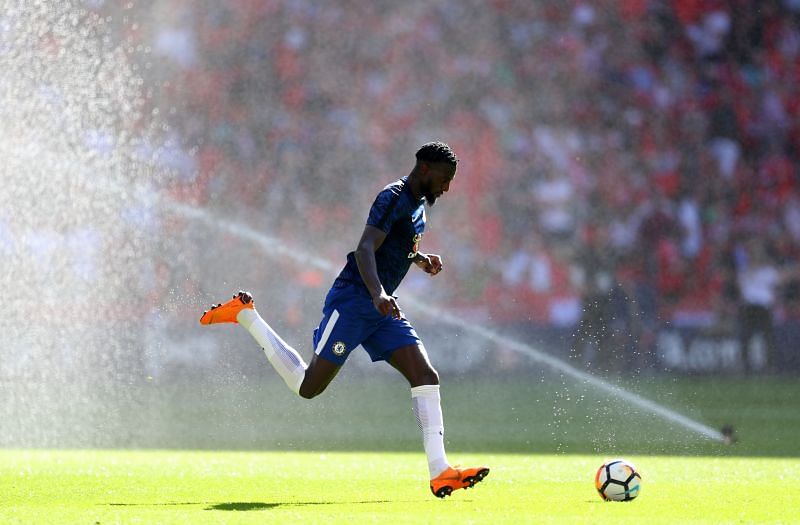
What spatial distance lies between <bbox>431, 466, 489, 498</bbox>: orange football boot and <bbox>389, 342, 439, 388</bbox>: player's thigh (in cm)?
46

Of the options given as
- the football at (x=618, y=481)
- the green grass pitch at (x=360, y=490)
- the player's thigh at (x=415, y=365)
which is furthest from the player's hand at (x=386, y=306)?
the football at (x=618, y=481)

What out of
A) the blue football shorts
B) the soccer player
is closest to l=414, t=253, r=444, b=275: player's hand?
the soccer player

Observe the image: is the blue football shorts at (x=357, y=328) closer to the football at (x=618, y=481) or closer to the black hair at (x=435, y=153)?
the black hair at (x=435, y=153)

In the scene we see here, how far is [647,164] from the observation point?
1592 cm

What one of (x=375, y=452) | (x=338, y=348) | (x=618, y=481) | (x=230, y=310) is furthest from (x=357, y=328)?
(x=375, y=452)

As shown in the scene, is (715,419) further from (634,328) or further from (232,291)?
(232,291)

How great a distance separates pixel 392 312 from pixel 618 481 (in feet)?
3.92

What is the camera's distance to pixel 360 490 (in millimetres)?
5781

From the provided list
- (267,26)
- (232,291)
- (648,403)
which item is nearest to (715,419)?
(648,403)

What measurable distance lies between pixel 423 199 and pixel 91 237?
9.35 metres

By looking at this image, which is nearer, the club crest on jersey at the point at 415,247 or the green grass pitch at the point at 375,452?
the green grass pitch at the point at 375,452

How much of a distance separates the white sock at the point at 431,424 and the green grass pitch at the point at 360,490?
0.17 meters

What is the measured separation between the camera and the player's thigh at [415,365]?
17.5 ft

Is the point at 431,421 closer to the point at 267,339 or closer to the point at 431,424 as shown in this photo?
the point at 431,424
